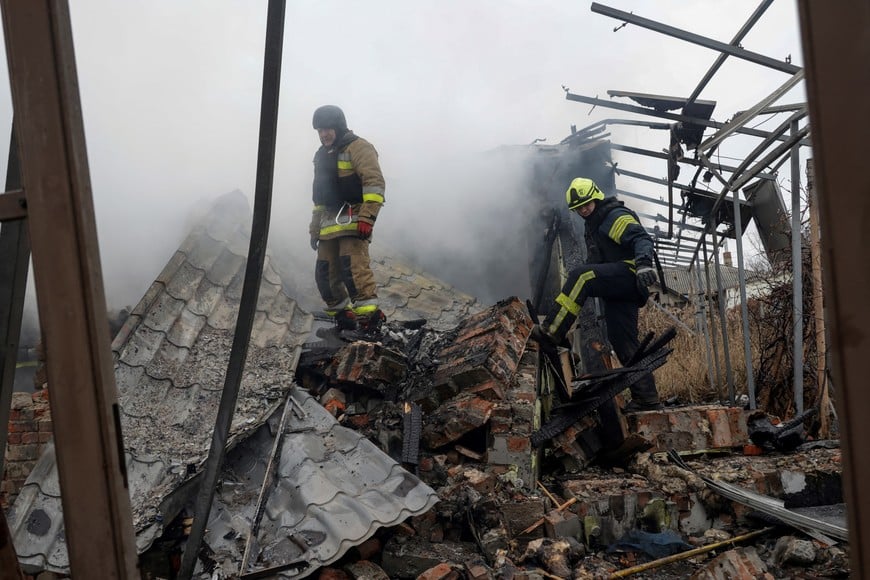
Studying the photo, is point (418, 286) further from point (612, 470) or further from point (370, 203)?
point (612, 470)

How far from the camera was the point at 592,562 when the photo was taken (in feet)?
11.4

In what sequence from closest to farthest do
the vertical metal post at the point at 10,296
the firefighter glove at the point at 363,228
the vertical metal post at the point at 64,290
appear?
the vertical metal post at the point at 64,290, the vertical metal post at the point at 10,296, the firefighter glove at the point at 363,228

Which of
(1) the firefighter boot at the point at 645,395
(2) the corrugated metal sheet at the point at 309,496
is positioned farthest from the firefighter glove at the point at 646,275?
(2) the corrugated metal sheet at the point at 309,496

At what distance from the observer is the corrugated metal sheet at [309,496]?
3180 mm

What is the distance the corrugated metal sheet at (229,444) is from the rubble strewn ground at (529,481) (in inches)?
8.4

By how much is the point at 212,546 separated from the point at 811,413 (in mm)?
4019

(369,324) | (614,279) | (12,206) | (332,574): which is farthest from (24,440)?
(614,279)

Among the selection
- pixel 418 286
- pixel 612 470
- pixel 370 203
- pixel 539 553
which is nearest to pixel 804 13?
pixel 539 553

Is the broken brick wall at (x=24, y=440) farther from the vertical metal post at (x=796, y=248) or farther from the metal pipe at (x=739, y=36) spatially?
the metal pipe at (x=739, y=36)

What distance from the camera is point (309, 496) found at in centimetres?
346

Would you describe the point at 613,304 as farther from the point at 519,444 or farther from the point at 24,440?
the point at 24,440

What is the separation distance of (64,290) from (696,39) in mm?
5021

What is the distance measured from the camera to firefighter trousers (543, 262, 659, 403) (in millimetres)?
5340

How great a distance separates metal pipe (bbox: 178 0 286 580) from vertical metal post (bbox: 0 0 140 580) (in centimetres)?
56
